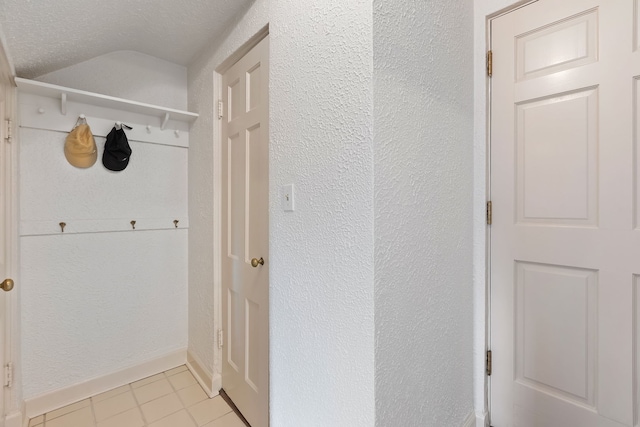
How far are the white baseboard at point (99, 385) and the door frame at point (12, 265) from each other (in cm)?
8

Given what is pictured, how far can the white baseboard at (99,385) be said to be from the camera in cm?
161

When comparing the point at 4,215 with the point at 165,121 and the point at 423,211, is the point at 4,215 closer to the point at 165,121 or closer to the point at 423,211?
the point at 165,121

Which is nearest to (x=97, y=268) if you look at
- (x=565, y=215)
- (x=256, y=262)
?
(x=256, y=262)

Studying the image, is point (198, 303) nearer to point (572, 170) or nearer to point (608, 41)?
point (572, 170)

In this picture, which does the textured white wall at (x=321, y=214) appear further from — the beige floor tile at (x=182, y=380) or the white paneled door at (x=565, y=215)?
the beige floor tile at (x=182, y=380)

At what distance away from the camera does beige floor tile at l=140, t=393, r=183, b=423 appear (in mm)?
1596

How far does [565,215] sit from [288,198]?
3.73ft

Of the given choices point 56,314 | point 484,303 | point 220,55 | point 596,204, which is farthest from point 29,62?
point 596,204

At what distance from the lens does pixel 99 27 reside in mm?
1448

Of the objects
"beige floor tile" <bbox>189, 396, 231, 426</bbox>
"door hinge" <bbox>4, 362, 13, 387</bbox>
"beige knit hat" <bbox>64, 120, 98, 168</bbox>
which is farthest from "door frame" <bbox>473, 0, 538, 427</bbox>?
"door hinge" <bbox>4, 362, 13, 387</bbox>

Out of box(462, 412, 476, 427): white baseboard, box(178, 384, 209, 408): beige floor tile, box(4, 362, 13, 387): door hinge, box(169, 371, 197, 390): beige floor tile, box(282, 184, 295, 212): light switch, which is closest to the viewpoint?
box(282, 184, 295, 212): light switch

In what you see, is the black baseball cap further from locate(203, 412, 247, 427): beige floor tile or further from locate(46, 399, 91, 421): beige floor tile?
locate(203, 412, 247, 427): beige floor tile

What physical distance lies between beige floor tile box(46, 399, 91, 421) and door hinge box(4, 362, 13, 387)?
0.34 meters

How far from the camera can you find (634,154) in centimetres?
100
